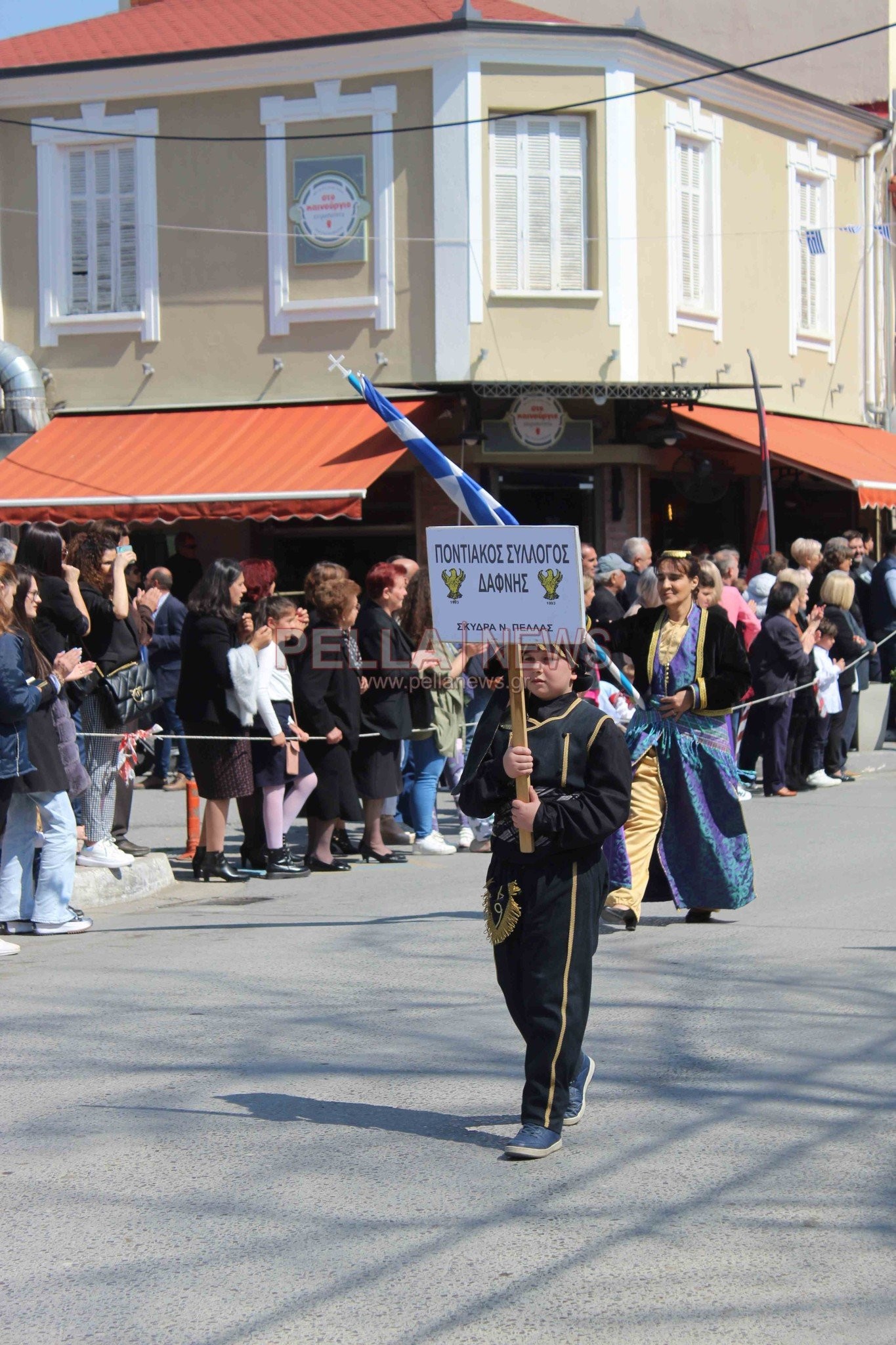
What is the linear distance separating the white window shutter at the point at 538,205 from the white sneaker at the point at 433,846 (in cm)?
924

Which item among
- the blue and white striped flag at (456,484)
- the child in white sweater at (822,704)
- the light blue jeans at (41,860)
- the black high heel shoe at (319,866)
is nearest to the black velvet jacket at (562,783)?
the blue and white striped flag at (456,484)

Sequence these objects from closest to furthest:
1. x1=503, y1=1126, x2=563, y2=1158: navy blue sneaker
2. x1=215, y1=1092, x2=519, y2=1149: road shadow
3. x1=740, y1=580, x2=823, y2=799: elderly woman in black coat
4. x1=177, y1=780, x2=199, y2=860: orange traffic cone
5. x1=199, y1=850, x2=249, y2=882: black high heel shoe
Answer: x1=503, y1=1126, x2=563, y2=1158: navy blue sneaker → x1=215, y1=1092, x2=519, y2=1149: road shadow → x1=199, y1=850, x2=249, y2=882: black high heel shoe → x1=177, y1=780, x2=199, y2=860: orange traffic cone → x1=740, y1=580, x2=823, y2=799: elderly woman in black coat

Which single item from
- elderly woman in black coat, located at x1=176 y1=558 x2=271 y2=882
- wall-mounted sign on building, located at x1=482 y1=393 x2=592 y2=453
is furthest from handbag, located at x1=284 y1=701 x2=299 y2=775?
wall-mounted sign on building, located at x1=482 y1=393 x2=592 y2=453

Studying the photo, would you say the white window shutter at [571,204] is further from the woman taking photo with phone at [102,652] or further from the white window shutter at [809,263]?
the woman taking photo with phone at [102,652]

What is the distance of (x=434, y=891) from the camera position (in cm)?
1008

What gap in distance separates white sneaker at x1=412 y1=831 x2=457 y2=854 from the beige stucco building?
687 centimetres

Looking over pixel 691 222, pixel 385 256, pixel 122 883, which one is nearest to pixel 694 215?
pixel 691 222

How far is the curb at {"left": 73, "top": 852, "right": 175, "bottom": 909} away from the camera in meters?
9.88

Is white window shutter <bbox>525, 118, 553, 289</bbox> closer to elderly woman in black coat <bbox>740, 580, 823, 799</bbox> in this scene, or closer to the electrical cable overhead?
the electrical cable overhead

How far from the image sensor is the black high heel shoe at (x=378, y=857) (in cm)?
1146

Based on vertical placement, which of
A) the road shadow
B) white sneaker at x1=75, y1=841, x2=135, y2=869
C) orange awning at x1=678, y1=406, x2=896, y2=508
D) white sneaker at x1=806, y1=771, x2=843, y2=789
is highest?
orange awning at x1=678, y1=406, x2=896, y2=508

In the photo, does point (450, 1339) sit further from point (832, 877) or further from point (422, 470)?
point (422, 470)

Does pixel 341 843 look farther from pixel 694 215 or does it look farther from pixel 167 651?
pixel 694 215

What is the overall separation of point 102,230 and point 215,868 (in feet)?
39.2
